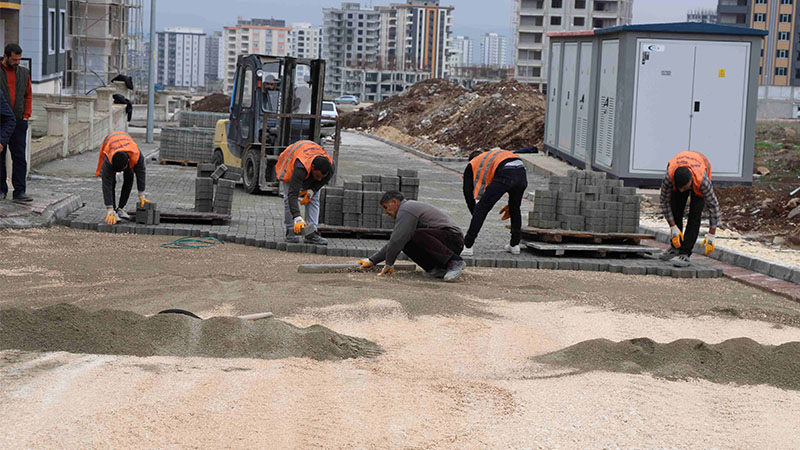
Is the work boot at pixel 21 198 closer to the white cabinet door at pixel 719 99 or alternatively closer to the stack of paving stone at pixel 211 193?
the stack of paving stone at pixel 211 193

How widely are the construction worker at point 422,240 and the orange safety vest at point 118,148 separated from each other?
4.34 m

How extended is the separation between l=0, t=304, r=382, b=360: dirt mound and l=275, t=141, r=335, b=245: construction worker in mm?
4808

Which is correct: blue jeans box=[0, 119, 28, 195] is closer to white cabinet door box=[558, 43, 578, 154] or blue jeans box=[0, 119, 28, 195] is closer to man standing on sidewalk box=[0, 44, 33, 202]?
man standing on sidewalk box=[0, 44, 33, 202]

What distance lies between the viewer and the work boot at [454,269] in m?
10.7

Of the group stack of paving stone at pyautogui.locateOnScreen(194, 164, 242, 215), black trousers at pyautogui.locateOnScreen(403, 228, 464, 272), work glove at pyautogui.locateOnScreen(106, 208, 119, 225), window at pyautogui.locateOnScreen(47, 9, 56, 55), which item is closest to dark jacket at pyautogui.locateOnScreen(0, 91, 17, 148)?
work glove at pyautogui.locateOnScreen(106, 208, 119, 225)

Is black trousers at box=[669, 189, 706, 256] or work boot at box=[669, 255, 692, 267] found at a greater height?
black trousers at box=[669, 189, 706, 256]

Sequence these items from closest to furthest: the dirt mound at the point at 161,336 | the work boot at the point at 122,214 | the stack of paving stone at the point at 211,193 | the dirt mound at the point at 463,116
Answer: the dirt mound at the point at 161,336 → the work boot at the point at 122,214 → the stack of paving stone at the point at 211,193 → the dirt mound at the point at 463,116

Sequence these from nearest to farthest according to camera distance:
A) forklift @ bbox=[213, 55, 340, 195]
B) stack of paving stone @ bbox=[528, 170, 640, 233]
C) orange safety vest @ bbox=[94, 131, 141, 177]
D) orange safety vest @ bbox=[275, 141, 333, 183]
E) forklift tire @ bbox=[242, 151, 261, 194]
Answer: orange safety vest @ bbox=[275, 141, 333, 183] → stack of paving stone @ bbox=[528, 170, 640, 233] → orange safety vest @ bbox=[94, 131, 141, 177] → forklift tire @ bbox=[242, 151, 261, 194] → forklift @ bbox=[213, 55, 340, 195]

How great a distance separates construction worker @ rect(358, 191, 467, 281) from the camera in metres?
10.5

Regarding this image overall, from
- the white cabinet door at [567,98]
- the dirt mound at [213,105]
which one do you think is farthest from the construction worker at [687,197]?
the dirt mound at [213,105]

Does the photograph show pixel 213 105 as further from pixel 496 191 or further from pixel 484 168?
pixel 496 191

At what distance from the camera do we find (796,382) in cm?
720

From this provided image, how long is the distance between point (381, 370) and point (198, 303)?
2538mm

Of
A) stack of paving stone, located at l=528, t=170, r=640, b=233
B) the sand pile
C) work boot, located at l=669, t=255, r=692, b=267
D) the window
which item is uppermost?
the window
